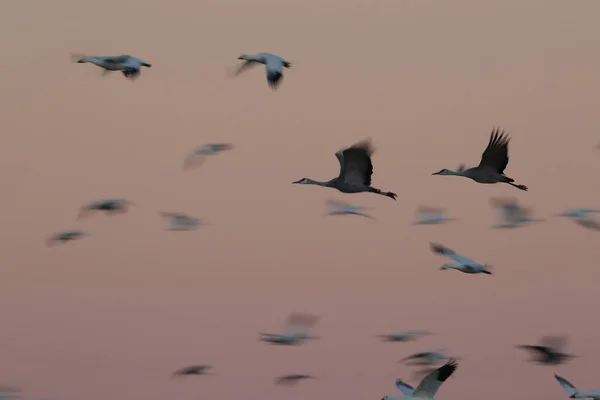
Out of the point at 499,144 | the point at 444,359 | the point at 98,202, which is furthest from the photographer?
the point at 98,202

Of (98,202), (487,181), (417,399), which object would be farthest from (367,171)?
(98,202)

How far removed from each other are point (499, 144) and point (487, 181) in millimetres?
973

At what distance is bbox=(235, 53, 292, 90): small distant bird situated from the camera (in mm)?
37938

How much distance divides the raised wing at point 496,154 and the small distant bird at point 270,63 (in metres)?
4.31

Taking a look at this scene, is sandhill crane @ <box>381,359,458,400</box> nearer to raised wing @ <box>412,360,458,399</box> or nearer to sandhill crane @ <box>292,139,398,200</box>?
raised wing @ <box>412,360,458,399</box>

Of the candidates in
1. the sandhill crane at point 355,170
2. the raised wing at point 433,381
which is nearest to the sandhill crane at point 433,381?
the raised wing at point 433,381

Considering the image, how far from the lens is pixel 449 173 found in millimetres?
39250

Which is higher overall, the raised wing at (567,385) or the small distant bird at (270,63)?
the small distant bird at (270,63)

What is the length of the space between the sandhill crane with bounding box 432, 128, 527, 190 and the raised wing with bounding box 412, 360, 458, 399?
3766 mm

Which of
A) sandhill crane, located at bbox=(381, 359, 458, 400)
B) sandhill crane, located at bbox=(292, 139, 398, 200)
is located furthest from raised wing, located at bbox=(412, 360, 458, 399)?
sandhill crane, located at bbox=(292, 139, 398, 200)

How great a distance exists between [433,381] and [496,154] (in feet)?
15.7

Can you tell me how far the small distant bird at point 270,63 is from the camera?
37.9 metres

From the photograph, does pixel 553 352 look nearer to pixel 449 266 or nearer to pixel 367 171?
pixel 449 266

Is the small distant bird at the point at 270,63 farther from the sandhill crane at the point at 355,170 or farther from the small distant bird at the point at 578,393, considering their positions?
the small distant bird at the point at 578,393
